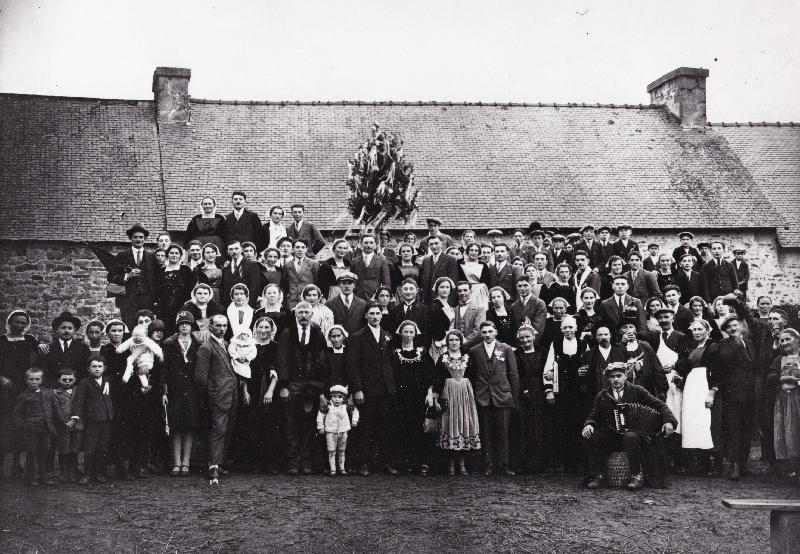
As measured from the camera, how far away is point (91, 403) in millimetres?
8148

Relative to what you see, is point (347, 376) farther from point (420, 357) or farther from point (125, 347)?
point (125, 347)

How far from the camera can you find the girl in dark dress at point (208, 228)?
1085cm

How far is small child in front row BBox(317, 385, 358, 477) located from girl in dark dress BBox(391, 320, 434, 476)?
0.56 metres

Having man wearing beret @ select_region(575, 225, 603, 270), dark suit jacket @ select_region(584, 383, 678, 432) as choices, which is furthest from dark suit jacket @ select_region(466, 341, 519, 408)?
man wearing beret @ select_region(575, 225, 603, 270)

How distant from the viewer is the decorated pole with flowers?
1431 centimetres

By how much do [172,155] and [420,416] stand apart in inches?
563

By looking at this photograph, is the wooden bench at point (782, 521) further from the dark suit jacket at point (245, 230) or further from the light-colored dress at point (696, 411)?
the dark suit jacket at point (245, 230)

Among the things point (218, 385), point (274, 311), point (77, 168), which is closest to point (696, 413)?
point (274, 311)

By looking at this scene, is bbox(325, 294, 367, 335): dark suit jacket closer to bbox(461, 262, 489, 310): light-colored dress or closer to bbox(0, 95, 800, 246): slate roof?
bbox(461, 262, 489, 310): light-colored dress

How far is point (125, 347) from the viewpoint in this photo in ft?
27.8

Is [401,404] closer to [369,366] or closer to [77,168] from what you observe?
[369,366]

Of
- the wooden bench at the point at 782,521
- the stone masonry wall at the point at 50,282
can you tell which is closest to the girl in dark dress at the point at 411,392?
the wooden bench at the point at 782,521

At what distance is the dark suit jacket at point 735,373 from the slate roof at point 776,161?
44.7 ft

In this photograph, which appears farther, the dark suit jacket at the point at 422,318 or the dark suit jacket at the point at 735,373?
the dark suit jacket at the point at 422,318
